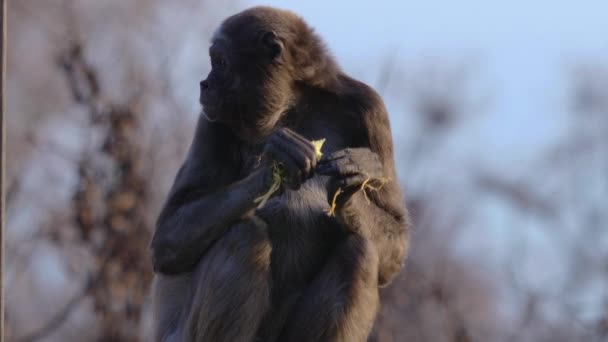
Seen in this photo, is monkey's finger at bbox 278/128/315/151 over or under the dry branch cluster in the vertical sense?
over

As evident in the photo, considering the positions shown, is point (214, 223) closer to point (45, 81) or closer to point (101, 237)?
point (101, 237)

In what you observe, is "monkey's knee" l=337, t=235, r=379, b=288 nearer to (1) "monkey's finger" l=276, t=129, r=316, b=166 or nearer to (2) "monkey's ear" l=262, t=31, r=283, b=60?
(1) "monkey's finger" l=276, t=129, r=316, b=166

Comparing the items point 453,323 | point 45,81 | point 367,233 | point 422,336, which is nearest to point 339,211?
point 367,233

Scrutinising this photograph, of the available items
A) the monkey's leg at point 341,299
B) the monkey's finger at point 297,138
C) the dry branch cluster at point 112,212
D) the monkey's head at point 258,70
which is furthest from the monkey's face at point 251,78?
the dry branch cluster at point 112,212

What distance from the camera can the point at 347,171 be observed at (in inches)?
325

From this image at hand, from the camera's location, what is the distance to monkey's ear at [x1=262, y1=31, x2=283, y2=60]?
29.8ft

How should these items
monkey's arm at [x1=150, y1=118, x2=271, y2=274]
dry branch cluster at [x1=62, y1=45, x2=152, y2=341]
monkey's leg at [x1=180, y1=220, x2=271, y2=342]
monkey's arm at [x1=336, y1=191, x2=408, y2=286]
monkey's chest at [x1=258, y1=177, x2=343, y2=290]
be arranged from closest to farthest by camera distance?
monkey's leg at [x1=180, y1=220, x2=271, y2=342] < monkey's arm at [x1=150, y1=118, x2=271, y2=274] < monkey's arm at [x1=336, y1=191, x2=408, y2=286] < monkey's chest at [x1=258, y1=177, x2=343, y2=290] < dry branch cluster at [x1=62, y1=45, x2=152, y2=341]

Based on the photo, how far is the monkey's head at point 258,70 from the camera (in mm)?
8984

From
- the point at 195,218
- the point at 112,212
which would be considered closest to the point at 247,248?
the point at 195,218

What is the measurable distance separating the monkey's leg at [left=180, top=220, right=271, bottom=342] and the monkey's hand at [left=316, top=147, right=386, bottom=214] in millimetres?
585

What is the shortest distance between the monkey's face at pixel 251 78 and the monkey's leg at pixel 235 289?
755mm

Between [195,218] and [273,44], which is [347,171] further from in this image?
[273,44]

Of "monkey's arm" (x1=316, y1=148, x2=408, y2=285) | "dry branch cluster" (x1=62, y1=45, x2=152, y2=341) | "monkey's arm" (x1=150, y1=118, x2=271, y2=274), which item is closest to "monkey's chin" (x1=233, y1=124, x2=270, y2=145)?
"monkey's arm" (x1=150, y1=118, x2=271, y2=274)

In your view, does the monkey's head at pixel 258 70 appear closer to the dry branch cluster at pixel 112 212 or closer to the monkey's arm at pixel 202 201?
the monkey's arm at pixel 202 201
